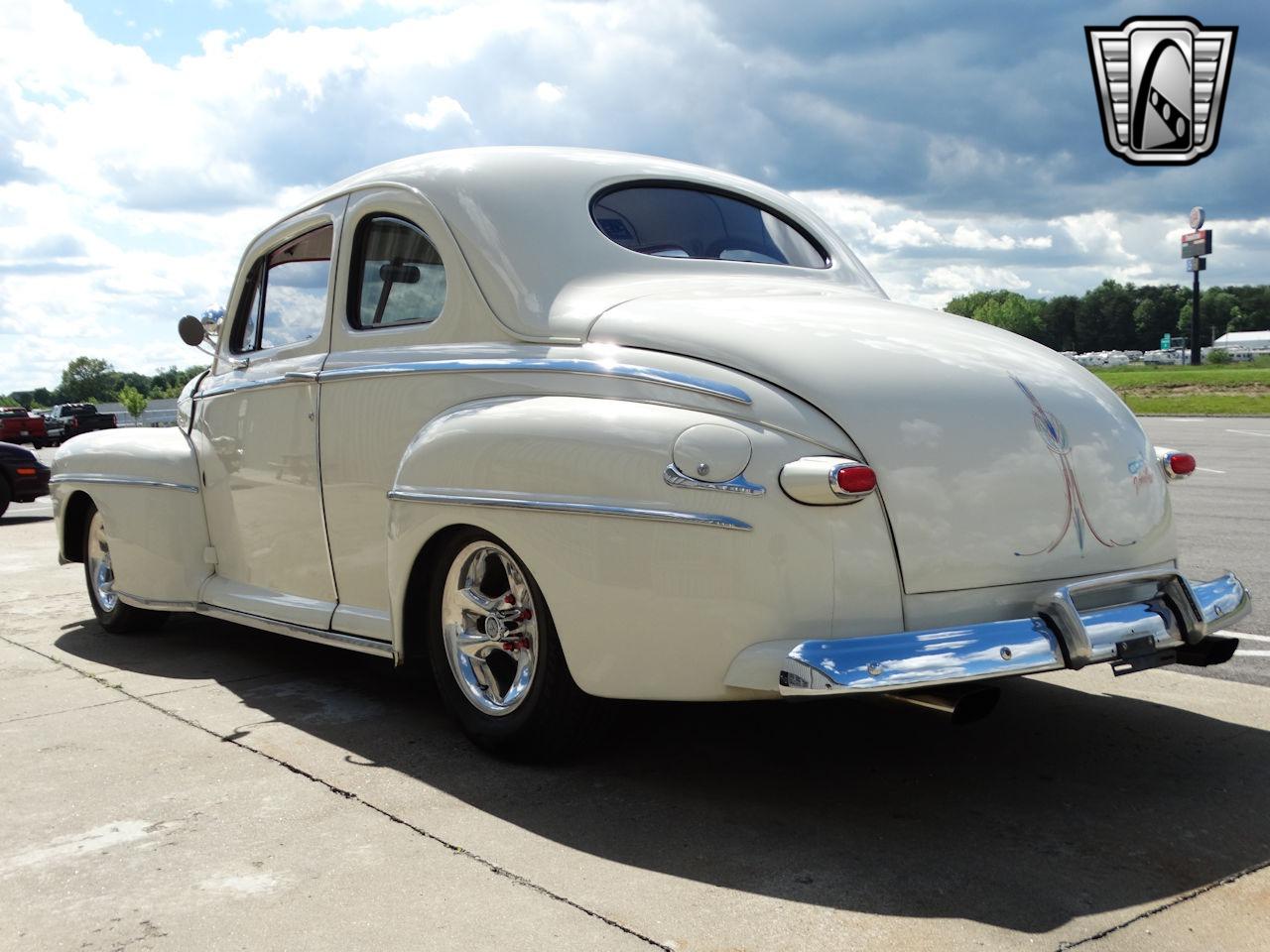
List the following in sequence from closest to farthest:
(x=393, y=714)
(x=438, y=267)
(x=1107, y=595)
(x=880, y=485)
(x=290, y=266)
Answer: (x=880, y=485) → (x=1107, y=595) → (x=438, y=267) → (x=393, y=714) → (x=290, y=266)

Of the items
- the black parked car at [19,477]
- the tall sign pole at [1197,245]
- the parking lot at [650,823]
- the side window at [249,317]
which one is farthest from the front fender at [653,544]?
the tall sign pole at [1197,245]

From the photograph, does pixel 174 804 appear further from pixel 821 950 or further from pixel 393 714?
pixel 821 950

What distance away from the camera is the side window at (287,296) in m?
5.04

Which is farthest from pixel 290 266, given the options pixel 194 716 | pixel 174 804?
pixel 174 804

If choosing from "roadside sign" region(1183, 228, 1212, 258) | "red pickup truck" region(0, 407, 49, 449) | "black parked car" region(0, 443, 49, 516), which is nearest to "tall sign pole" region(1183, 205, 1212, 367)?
"roadside sign" region(1183, 228, 1212, 258)

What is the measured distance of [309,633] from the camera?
478 cm

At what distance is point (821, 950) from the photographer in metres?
2.67

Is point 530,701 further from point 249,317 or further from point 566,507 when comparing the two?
point 249,317

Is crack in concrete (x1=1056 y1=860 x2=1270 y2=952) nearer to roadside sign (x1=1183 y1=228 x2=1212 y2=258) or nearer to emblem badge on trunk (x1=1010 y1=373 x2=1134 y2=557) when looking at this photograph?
emblem badge on trunk (x1=1010 y1=373 x2=1134 y2=557)

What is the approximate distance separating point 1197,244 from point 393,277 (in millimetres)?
98789

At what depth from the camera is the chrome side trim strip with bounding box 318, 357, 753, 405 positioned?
11.2 ft

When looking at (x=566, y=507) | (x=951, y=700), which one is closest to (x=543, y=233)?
(x=566, y=507)

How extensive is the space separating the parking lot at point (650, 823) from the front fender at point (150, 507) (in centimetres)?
60

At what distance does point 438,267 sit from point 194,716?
6.41 ft
